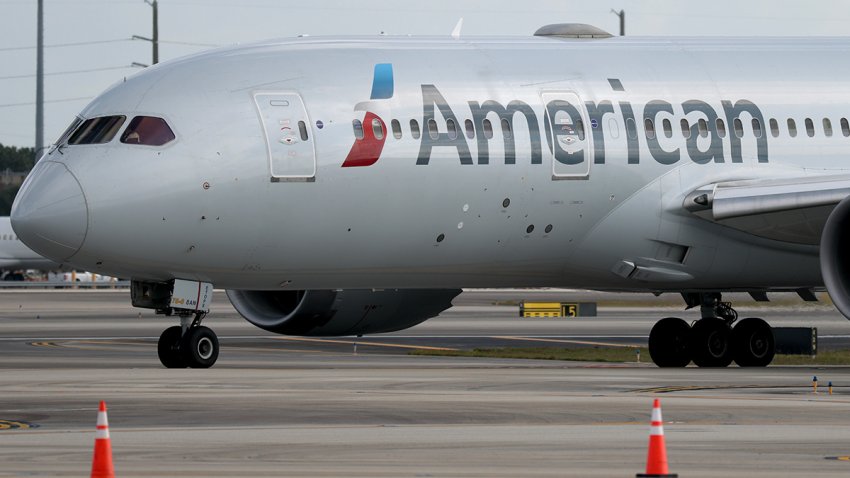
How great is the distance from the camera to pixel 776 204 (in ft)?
82.4

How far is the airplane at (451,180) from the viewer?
2370 cm

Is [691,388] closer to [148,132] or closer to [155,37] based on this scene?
[148,132]

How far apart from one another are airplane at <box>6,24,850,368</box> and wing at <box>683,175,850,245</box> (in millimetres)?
36

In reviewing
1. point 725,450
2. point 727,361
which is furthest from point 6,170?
point 725,450

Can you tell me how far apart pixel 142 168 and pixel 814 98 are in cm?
1053

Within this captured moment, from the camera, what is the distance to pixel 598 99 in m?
26.3

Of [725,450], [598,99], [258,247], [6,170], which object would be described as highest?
[6,170]

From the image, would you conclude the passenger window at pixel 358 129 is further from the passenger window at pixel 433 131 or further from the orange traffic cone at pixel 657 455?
the orange traffic cone at pixel 657 455

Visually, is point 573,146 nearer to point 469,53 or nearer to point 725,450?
point 469,53

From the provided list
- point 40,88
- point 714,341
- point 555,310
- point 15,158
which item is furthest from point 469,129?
point 15,158

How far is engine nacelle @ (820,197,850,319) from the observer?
2362 cm

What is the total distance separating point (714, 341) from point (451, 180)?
577 centimetres

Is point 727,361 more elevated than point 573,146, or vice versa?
point 573,146

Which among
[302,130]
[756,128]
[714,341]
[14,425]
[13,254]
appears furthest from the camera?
[13,254]
